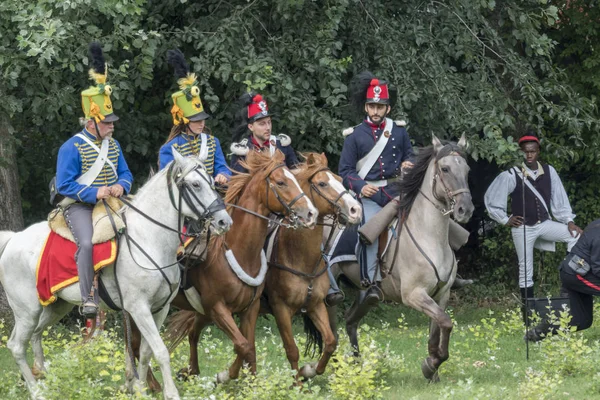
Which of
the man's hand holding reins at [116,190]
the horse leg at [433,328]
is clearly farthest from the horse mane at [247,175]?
the horse leg at [433,328]

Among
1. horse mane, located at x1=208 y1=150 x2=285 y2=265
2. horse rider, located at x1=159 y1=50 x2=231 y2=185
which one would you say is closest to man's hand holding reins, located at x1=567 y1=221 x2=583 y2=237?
horse rider, located at x1=159 y1=50 x2=231 y2=185

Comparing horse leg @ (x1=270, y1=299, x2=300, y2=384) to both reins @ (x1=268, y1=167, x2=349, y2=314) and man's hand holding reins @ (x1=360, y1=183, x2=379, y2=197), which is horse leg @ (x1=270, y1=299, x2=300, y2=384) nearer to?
reins @ (x1=268, y1=167, x2=349, y2=314)

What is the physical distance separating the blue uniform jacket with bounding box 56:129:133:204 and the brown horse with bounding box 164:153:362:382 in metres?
1.54

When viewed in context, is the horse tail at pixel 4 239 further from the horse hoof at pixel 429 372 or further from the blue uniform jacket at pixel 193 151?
the horse hoof at pixel 429 372

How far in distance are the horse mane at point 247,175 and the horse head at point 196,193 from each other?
27.0 inches

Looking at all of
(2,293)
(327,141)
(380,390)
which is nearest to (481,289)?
(327,141)

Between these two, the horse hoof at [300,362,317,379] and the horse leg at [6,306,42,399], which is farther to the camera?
the horse hoof at [300,362,317,379]

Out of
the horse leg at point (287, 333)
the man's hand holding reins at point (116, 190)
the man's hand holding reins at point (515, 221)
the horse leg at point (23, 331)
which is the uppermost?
the man's hand holding reins at point (116, 190)

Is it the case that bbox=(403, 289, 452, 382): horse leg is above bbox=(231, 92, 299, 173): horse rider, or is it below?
below

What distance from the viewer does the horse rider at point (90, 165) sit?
10.5 meters

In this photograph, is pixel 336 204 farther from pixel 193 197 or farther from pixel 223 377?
pixel 223 377

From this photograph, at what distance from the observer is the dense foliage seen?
14.3 meters

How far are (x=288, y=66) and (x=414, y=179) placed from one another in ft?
15.4

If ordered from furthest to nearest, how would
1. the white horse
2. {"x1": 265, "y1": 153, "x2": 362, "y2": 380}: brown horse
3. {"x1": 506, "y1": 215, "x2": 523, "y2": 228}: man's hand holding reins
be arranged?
1. {"x1": 506, "y1": 215, "x2": 523, "y2": 228}: man's hand holding reins
2. {"x1": 265, "y1": 153, "x2": 362, "y2": 380}: brown horse
3. the white horse
